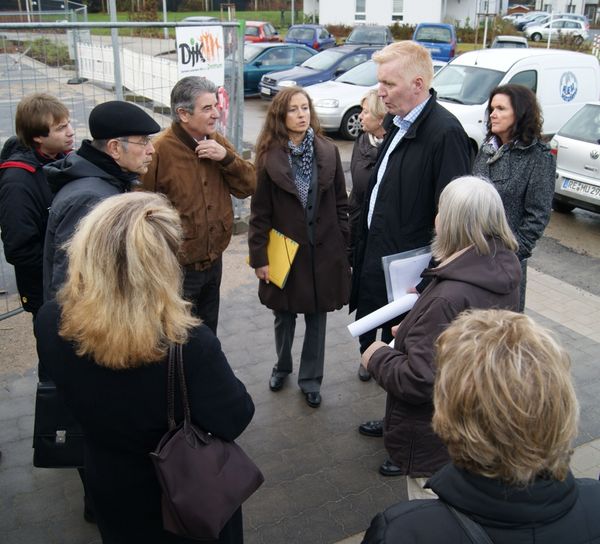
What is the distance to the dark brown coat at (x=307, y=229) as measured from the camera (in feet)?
13.0

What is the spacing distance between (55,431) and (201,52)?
4352 mm

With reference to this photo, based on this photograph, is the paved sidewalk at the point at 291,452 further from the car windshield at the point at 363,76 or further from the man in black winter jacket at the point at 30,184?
the car windshield at the point at 363,76

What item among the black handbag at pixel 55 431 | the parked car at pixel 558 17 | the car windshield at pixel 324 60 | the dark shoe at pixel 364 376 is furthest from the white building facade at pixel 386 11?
the black handbag at pixel 55 431

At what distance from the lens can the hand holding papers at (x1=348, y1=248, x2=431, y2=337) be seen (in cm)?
305

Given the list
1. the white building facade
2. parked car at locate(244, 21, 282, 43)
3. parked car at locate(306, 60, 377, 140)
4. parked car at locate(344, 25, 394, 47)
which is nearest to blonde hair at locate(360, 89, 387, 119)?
parked car at locate(306, 60, 377, 140)

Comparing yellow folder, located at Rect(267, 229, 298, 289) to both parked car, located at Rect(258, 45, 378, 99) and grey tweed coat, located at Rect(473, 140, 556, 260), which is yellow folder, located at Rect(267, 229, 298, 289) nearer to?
grey tweed coat, located at Rect(473, 140, 556, 260)

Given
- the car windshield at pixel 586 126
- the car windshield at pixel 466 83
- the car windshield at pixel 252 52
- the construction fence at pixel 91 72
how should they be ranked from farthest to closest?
the car windshield at pixel 252 52 → the car windshield at pixel 466 83 → the car windshield at pixel 586 126 → the construction fence at pixel 91 72

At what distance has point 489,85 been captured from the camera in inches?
422

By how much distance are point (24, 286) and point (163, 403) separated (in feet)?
6.63

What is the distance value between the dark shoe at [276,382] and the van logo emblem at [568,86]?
8.88 metres

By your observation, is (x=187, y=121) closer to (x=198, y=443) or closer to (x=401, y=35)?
(x=198, y=443)

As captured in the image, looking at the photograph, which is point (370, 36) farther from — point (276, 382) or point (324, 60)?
point (276, 382)

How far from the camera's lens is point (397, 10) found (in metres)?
39.0

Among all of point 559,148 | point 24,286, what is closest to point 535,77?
point 559,148
